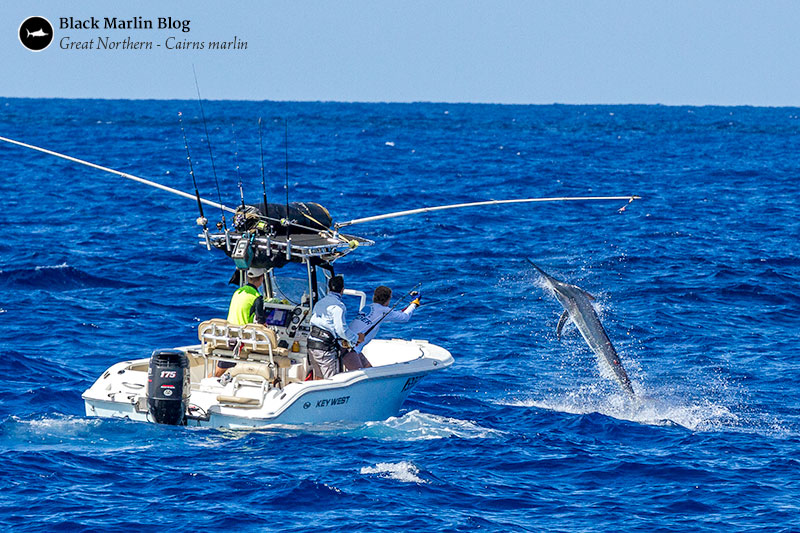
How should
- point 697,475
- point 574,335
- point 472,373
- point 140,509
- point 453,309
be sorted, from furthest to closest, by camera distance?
point 453,309 < point 574,335 < point 472,373 < point 697,475 < point 140,509

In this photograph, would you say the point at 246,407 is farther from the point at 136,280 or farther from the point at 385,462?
the point at 136,280

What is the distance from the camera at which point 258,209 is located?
1455 centimetres

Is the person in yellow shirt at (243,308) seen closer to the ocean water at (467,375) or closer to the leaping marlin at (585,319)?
the ocean water at (467,375)

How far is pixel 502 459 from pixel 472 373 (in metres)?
4.61

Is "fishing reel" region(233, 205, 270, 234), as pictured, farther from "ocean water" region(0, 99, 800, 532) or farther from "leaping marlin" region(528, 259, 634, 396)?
"leaping marlin" region(528, 259, 634, 396)

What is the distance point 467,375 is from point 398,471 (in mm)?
5258

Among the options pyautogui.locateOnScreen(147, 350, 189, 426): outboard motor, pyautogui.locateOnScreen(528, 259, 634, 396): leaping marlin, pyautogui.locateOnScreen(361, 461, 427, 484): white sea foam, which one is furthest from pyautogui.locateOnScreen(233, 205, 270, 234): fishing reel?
pyautogui.locateOnScreen(528, 259, 634, 396): leaping marlin

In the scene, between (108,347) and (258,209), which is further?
(108,347)

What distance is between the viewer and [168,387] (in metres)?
13.3

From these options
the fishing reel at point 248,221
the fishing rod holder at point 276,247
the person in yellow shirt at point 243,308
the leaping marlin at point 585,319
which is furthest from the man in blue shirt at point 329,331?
the leaping marlin at point 585,319

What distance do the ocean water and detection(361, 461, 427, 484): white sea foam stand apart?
0.10 feet

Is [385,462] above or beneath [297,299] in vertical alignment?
beneath

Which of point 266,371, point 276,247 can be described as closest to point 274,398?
point 266,371

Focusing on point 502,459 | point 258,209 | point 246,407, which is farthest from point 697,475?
point 258,209
